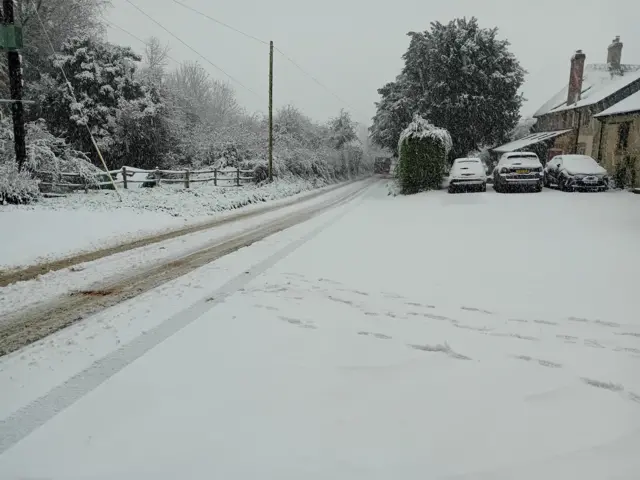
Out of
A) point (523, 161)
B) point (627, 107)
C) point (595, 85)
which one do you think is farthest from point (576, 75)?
point (523, 161)

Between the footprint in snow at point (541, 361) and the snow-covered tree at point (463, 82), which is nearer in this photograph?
the footprint in snow at point (541, 361)

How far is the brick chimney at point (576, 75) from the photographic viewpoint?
25.8m

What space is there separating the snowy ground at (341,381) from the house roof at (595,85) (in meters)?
22.9

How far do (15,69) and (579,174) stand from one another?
63.4ft

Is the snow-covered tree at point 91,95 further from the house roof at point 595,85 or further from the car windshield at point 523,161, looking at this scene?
the house roof at point 595,85

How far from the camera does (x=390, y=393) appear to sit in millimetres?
2494

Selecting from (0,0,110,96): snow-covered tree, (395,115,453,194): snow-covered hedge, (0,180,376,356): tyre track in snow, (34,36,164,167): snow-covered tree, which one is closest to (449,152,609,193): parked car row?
(395,115,453,194): snow-covered hedge

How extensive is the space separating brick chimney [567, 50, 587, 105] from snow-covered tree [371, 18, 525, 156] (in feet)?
11.6

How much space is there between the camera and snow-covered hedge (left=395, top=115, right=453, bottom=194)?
54.5 feet

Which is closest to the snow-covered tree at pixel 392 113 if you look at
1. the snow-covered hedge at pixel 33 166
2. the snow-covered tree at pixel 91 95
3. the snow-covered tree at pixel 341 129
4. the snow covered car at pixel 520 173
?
the snow-covered tree at pixel 341 129

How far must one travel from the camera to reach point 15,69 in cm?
1181

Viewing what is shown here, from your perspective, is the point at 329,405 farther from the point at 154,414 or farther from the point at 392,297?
the point at 392,297

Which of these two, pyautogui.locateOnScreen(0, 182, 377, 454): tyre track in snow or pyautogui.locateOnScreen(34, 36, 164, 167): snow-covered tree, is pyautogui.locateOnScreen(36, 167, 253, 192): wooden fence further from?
pyautogui.locateOnScreen(0, 182, 377, 454): tyre track in snow

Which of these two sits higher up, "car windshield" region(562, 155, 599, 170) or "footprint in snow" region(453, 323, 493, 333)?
"car windshield" region(562, 155, 599, 170)
